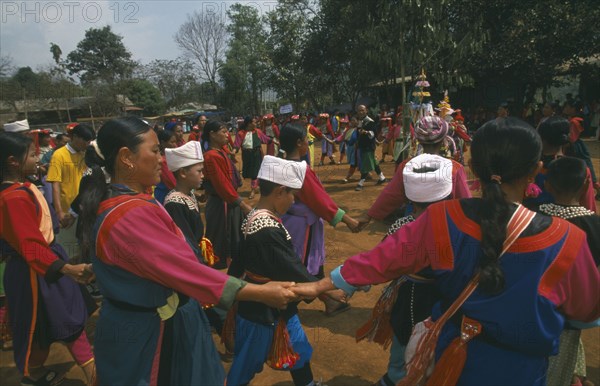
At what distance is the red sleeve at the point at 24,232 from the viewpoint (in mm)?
2426

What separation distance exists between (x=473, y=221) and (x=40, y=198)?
278 centimetres

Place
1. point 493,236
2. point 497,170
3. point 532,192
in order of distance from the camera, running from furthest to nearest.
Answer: point 532,192 < point 497,170 < point 493,236

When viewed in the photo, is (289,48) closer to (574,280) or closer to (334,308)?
(334,308)

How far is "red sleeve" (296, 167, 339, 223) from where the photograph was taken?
3.50 metres

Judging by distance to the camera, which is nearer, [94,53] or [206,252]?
[206,252]

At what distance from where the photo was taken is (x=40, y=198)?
2.72 m

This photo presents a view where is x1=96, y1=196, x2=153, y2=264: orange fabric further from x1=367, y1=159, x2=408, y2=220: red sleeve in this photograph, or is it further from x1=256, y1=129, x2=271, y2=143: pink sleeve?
x1=256, y1=129, x2=271, y2=143: pink sleeve

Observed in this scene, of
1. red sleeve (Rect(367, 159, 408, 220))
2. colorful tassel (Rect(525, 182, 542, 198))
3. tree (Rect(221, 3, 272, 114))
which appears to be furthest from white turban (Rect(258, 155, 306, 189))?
tree (Rect(221, 3, 272, 114))

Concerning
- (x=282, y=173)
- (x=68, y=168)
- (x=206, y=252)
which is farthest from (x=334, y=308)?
(x=68, y=168)

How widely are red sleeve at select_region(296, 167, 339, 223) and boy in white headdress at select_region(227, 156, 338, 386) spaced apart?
1000 millimetres

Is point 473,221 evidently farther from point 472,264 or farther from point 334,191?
point 334,191

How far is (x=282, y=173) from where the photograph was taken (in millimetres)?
2570

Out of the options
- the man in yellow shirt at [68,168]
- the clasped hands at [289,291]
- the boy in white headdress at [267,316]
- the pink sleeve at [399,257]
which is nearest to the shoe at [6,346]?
the man in yellow shirt at [68,168]

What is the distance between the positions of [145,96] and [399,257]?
48755 mm
